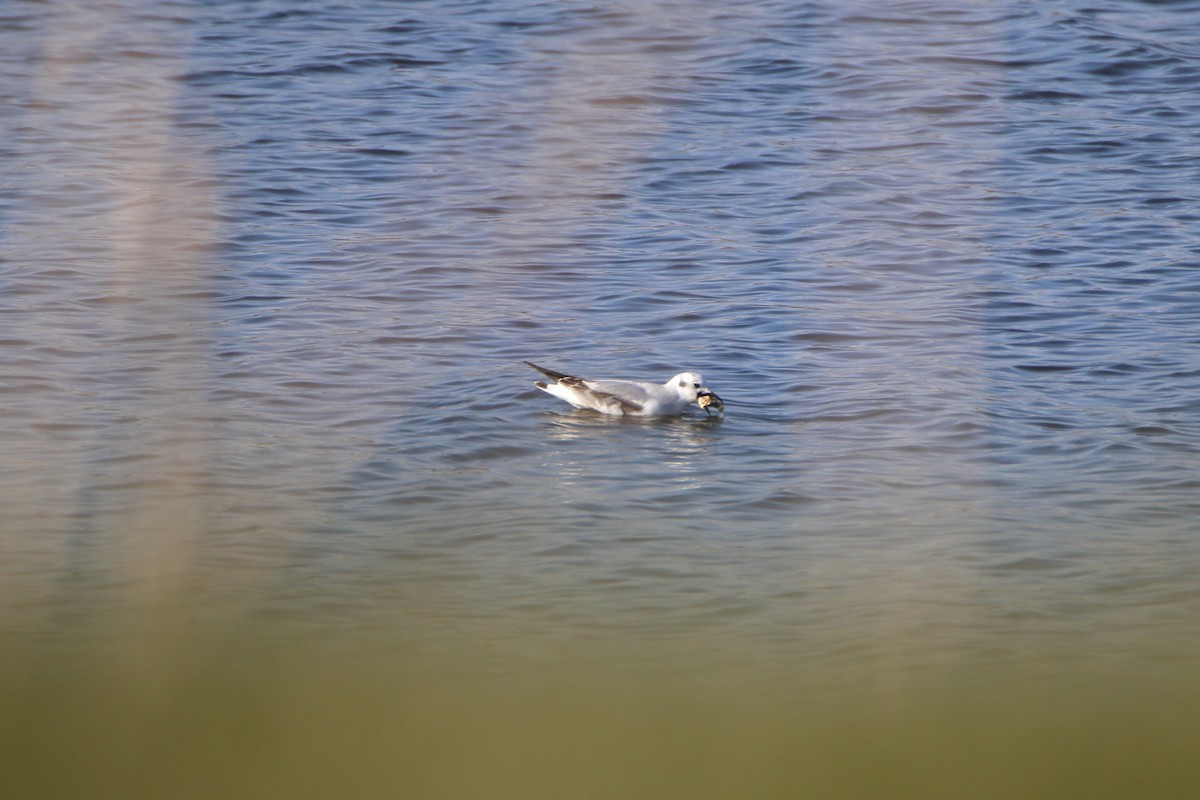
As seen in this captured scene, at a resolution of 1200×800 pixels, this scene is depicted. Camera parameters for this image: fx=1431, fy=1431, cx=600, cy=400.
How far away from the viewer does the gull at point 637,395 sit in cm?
737

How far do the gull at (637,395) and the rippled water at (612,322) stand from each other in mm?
129

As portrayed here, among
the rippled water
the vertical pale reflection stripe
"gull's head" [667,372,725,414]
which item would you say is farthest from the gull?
the vertical pale reflection stripe

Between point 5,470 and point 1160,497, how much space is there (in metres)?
4.57

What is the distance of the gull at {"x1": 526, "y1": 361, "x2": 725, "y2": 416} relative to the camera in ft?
24.2

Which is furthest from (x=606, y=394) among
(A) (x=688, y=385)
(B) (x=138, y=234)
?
(B) (x=138, y=234)

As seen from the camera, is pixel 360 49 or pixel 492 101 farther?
pixel 360 49

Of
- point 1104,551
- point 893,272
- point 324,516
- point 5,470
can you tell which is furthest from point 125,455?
point 893,272

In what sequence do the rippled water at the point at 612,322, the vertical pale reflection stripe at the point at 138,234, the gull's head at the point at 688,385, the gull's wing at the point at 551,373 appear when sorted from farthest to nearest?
1. the gull's wing at the point at 551,373
2. the gull's head at the point at 688,385
3. the vertical pale reflection stripe at the point at 138,234
4. the rippled water at the point at 612,322

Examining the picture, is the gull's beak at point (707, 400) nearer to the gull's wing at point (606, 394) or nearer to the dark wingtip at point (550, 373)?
the gull's wing at point (606, 394)

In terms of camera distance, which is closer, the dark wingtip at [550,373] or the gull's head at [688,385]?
the gull's head at [688,385]

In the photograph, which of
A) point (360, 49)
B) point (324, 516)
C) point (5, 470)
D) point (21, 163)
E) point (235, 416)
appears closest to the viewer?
point (324, 516)

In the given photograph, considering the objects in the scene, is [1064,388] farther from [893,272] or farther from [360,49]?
[360,49]

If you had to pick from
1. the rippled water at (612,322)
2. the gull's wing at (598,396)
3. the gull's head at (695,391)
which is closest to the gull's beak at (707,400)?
the gull's head at (695,391)

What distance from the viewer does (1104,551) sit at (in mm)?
4699
